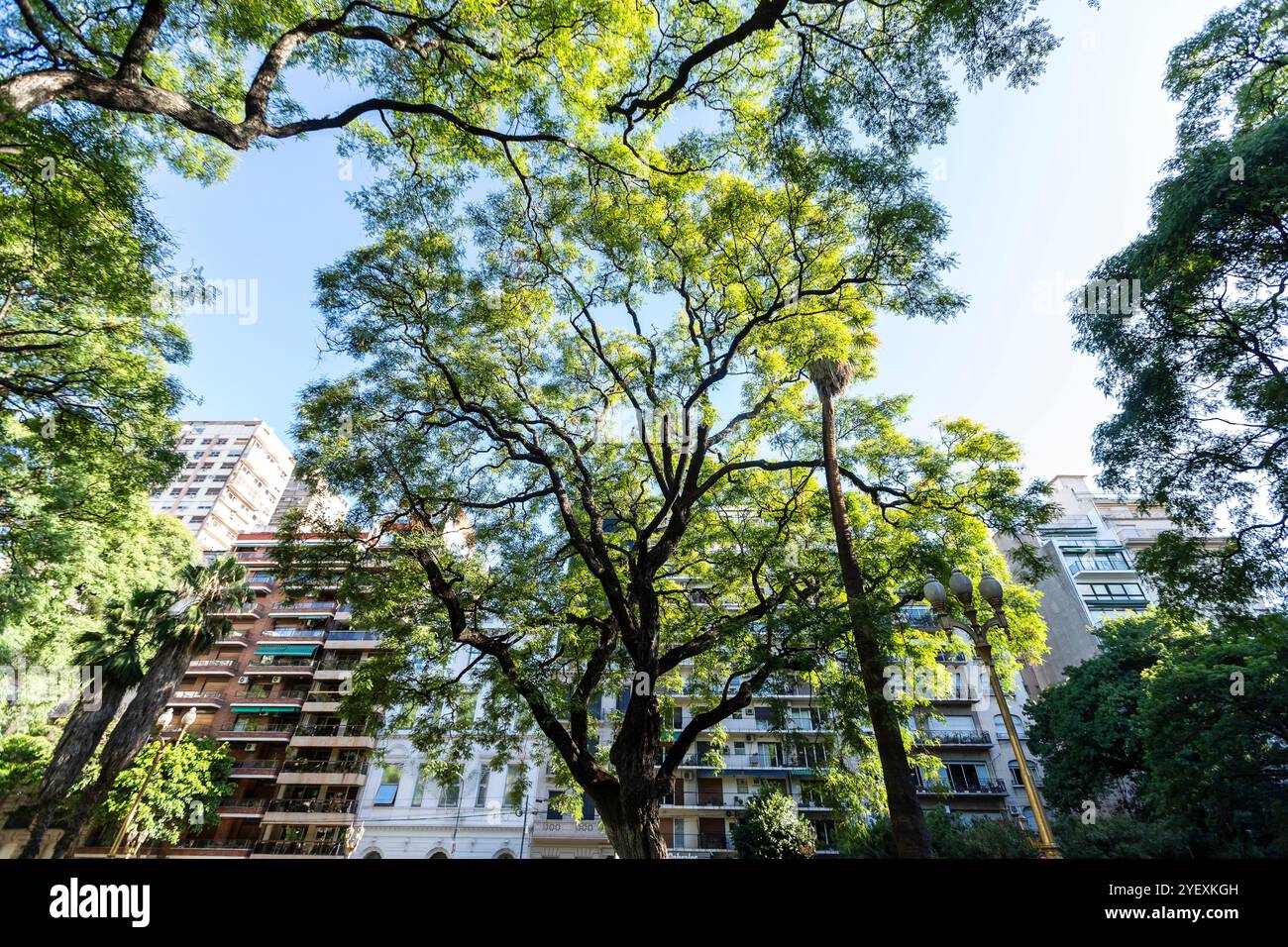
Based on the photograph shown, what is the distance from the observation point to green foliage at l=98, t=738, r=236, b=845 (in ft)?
70.7

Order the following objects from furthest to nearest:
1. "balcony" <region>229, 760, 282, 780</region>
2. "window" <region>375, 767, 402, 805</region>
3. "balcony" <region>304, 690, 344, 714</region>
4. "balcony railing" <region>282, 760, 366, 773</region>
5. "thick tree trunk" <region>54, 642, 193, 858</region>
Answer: "balcony" <region>304, 690, 344, 714</region>, "balcony" <region>229, 760, 282, 780</region>, "balcony railing" <region>282, 760, 366, 773</region>, "window" <region>375, 767, 402, 805</region>, "thick tree trunk" <region>54, 642, 193, 858</region>

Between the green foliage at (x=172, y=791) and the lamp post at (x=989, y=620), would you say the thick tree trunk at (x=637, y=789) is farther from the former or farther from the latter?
the green foliage at (x=172, y=791)

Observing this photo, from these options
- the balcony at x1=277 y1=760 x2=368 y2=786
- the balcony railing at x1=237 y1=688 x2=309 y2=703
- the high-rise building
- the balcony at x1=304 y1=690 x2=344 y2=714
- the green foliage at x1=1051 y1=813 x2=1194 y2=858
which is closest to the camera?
the high-rise building

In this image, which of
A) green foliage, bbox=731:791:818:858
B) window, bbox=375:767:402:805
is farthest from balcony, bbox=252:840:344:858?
green foliage, bbox=731:791:818:858

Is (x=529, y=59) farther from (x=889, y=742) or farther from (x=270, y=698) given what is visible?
(x=270, y=698)

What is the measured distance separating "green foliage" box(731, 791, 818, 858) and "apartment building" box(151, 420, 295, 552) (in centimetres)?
4019

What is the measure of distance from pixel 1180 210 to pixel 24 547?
2190 cm

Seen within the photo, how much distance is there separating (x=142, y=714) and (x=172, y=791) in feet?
19.5

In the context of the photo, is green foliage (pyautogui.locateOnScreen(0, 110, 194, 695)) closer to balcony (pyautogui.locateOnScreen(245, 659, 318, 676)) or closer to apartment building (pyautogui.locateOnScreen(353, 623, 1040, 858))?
apartment building (pyautogui.locateOnScreen(353, 623, 1040, 858))

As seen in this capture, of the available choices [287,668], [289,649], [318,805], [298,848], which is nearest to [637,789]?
[298,848]

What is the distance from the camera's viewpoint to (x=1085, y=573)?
2736 centimetres

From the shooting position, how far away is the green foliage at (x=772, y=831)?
20.2 meters

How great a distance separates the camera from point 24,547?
11.3 m

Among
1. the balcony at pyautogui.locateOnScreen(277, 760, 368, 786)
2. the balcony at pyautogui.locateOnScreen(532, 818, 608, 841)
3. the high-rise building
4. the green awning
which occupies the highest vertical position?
the green awning
